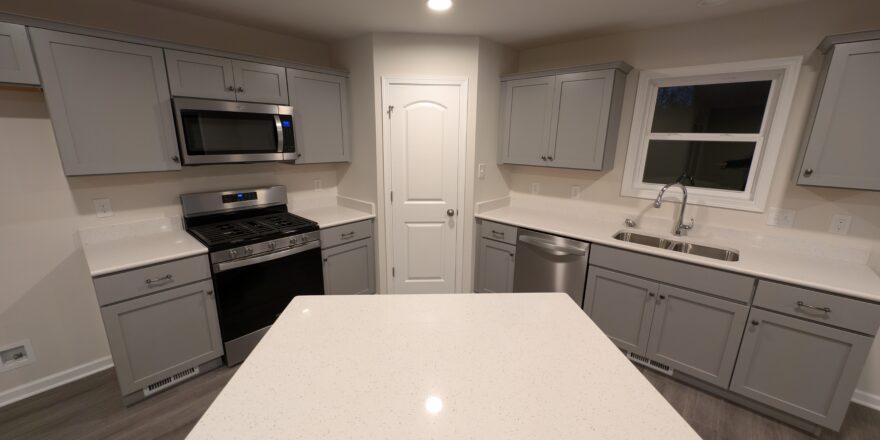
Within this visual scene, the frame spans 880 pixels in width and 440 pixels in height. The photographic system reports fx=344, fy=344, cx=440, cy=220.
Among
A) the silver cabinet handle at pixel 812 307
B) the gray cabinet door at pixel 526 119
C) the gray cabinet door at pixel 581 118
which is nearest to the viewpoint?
the silver cabinet handle at pixel 812 307

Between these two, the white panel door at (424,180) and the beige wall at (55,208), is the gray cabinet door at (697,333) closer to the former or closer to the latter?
the white panel door at (424,180)

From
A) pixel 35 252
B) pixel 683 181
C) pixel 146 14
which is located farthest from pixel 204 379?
pixel 683 181

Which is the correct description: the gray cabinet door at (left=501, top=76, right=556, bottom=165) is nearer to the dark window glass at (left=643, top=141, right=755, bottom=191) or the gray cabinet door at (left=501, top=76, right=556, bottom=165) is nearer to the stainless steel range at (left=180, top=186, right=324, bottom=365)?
the dark window glass at (left=643, top=141, right=755, bottom=191)

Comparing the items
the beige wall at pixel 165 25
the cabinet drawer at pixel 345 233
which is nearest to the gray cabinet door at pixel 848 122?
the cabinet drawer at pixel 345 233

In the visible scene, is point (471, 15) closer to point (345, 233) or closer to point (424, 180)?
point (424, 180)

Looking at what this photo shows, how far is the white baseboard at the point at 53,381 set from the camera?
2.06 metres

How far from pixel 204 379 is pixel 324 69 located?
2.40m

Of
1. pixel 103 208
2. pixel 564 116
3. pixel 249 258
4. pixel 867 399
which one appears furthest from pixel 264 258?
pixel 867 399

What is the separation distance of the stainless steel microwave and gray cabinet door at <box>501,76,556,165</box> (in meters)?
1.77

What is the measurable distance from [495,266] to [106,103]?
9.21 ft

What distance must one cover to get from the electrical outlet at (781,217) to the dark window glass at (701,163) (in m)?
0.23

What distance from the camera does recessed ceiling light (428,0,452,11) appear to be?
79.5 inches

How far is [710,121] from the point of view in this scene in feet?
8.16

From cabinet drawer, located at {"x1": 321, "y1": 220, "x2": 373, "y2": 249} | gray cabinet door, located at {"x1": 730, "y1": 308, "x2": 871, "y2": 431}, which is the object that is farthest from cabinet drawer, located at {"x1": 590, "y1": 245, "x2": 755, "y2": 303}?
cabinet drawer, located at {"x1": 321, "y1": 220, "x2": 373, "y2": 249}
